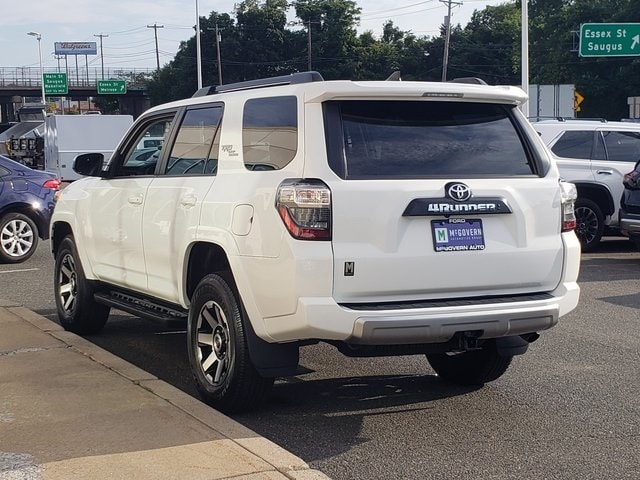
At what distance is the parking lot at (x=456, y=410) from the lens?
4.92 m

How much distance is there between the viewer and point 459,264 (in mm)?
5152

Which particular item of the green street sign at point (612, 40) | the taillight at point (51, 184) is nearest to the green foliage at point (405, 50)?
the green street sign at point (612, 40)

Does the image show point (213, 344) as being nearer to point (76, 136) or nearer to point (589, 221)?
point (589, 221)

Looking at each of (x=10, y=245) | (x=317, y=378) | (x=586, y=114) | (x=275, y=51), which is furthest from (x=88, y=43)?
(x=317, y=378)

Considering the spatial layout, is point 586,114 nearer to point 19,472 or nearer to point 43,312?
point 43,312

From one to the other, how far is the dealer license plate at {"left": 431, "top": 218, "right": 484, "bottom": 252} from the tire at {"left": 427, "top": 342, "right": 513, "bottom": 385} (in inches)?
44.9

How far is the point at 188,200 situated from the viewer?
6035mm

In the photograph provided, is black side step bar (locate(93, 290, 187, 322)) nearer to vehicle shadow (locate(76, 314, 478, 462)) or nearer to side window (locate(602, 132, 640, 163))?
vehicle shadow (locate(76, 314, 478, 462))

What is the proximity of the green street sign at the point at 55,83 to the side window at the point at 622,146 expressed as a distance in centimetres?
7141

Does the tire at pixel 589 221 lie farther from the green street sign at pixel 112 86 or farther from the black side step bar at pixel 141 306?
the green street sign at pixel 112 86

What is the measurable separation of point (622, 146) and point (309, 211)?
1061cm

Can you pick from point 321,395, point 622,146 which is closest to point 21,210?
point 321,395

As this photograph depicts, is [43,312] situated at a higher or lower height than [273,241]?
lower

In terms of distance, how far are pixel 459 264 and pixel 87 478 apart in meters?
2.24
